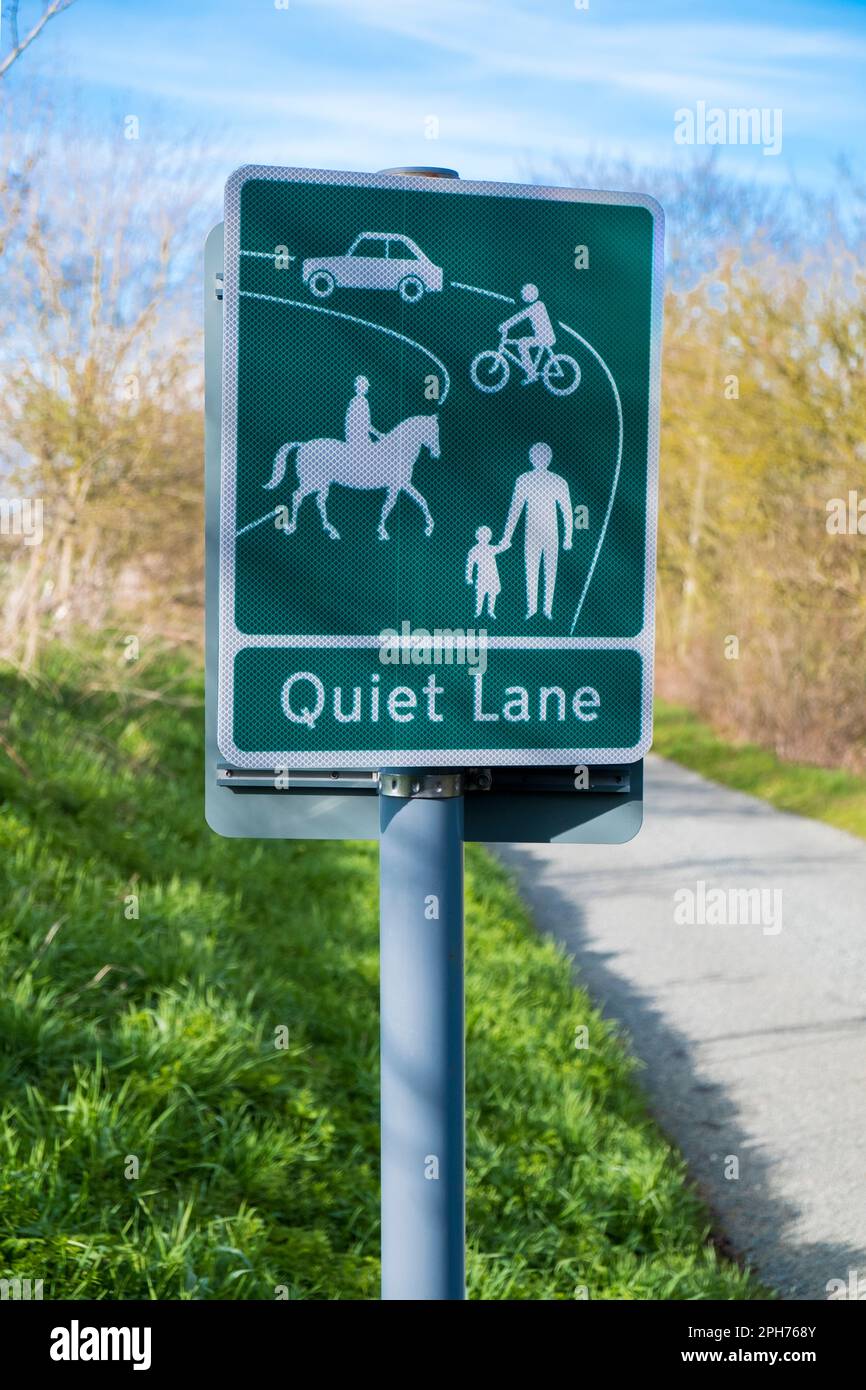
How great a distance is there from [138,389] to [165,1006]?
5488 millimetres

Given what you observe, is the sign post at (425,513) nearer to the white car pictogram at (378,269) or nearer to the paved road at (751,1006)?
the white car pictogram at (378,269)

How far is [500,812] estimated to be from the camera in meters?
1.98

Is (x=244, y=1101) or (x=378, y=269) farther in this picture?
(x=244, y=1101)

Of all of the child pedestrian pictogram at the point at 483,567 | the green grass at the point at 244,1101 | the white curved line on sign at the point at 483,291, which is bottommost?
the green grass at the point at 244,1101

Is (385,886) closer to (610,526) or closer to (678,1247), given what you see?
(610,526)

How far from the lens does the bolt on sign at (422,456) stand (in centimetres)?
181

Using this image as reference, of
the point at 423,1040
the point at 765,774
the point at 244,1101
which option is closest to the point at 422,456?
the point at 423,1040

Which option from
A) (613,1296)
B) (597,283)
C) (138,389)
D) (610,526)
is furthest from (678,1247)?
(138,389)

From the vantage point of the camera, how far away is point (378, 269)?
5.95ft

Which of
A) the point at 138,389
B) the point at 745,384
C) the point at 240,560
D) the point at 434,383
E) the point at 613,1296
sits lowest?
the point at 613,1296

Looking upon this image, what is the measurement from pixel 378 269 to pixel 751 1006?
522 centimetres

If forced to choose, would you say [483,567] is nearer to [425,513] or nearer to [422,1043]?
[425,513]

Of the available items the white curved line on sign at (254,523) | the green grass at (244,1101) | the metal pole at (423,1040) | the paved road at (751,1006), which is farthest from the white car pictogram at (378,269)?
the paved road at (751,1006)

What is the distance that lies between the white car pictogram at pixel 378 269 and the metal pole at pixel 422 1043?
0.70 meters
